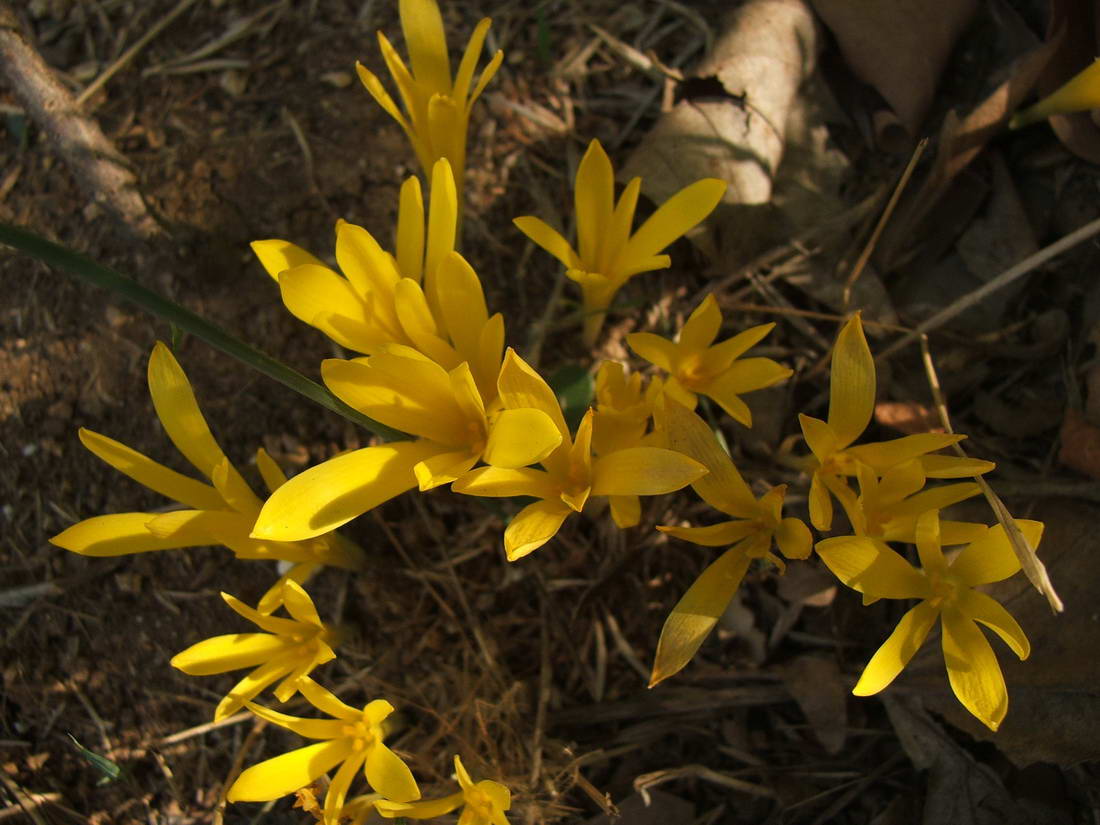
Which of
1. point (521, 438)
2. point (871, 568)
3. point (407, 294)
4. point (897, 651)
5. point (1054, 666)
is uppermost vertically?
point (407, 294)

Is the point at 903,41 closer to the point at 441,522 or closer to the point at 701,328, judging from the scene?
the point at 701,328

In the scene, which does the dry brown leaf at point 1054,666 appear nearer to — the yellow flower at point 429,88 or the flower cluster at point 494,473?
the flower cluster at point 494,473

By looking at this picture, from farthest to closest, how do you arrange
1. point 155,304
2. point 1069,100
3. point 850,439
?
1. point 1069,100
2. point 850,439
3. point 155,304

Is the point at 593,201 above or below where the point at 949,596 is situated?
above

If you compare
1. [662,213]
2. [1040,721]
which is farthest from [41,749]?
[1040,721]

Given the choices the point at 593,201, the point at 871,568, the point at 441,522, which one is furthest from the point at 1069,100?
the point at 441,522

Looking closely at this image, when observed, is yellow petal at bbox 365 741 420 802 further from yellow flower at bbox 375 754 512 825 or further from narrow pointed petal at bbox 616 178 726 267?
narrow pointed petal at bbox 616 178 726 267

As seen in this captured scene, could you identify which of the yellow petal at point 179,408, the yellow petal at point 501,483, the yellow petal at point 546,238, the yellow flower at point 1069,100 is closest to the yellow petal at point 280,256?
the yellow petal at point 179,408
